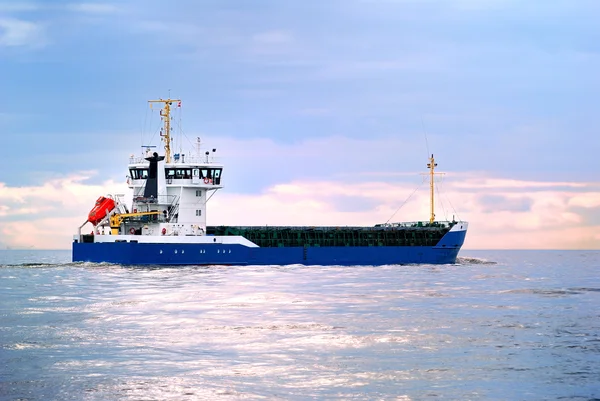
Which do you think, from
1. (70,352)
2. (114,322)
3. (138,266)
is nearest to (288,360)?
(70,352)

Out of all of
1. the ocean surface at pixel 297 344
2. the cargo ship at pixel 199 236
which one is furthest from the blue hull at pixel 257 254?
the ocean surface at pixel 297 344

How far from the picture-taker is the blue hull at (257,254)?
6412 cm

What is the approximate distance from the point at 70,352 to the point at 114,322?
21.2 feet

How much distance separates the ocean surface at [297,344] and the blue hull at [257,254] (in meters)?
20.5

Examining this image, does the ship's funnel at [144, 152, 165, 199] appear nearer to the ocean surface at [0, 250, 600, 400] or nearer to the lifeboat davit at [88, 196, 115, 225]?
the lifeboat davit at [88, 196, 115, 225]

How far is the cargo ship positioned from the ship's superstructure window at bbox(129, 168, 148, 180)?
3.8 inches

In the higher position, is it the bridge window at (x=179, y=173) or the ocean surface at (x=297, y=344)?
the bridge window at (x=179, y=173)

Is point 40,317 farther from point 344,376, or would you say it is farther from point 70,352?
point 344,376

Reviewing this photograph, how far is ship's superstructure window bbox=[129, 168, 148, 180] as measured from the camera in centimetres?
6875

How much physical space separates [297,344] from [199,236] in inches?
1704

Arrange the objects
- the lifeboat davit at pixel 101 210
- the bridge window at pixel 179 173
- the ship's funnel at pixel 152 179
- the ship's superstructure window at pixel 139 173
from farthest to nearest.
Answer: the bridge window at pixel 179 173 < the ship's superstructure window at pixel 139 173 < the ship's funnel at pixel 152 179 < the lifeboat davit at pixel 101 210

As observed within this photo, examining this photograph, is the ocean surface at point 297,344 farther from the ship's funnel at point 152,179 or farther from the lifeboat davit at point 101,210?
the ship's funnel at point 152,179

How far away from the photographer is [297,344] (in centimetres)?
2386

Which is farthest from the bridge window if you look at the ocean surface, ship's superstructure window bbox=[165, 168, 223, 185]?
the ocean surface
